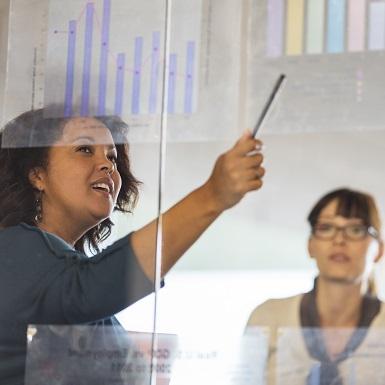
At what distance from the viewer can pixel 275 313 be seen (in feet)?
4.88

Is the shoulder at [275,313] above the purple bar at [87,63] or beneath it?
beneath

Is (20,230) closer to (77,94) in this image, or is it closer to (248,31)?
(77,94)

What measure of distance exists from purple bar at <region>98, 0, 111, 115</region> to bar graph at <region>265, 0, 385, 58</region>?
0.91 feet

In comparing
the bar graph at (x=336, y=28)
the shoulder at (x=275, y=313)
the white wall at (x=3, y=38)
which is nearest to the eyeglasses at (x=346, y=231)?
the shoulder at (x=275, y=313)

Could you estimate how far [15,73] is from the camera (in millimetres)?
1646

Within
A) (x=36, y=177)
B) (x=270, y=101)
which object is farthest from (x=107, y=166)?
(x=270, y=101)

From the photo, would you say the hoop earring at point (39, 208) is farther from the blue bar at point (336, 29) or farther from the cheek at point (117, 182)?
the blue bar at point (336, 29)

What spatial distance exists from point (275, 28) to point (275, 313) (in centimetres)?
41

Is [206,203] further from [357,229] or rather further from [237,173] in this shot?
[357,229]

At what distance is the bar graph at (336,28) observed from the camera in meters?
1.51

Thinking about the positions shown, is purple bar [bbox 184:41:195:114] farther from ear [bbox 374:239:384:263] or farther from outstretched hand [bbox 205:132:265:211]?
ear [bbox 374:239:384:263]

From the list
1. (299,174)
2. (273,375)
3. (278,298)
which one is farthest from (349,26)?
(273,375)

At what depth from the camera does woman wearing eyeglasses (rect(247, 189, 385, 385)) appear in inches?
57.1

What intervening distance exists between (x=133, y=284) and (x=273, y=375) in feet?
0.77
